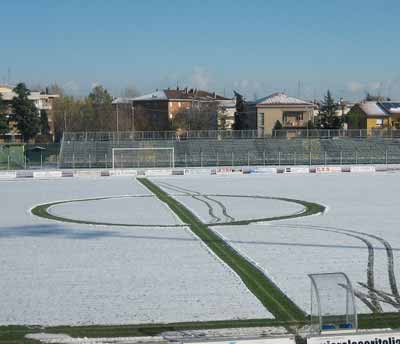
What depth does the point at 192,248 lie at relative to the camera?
16562 millimetres

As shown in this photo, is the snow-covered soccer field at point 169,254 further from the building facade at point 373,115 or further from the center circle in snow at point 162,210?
the building facade at point 373,115

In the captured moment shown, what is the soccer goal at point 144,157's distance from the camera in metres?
54.5

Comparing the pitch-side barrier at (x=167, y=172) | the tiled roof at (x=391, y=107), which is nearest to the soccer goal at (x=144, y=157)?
the pitch-side barrier at (x=167, y=172)

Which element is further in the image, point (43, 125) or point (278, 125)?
point (43, 125)

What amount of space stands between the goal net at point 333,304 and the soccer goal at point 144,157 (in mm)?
45098

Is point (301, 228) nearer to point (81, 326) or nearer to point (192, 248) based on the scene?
point (192, 248)

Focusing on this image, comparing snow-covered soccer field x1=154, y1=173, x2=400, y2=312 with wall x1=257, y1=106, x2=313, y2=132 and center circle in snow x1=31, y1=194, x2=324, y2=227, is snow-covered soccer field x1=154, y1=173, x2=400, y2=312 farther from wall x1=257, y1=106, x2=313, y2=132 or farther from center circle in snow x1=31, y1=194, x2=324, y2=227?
wall x1=257, y1=106, x2=313, y2=132

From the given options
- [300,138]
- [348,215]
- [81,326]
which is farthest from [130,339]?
[300,138]

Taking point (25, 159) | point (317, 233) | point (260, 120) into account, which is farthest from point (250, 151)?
point (317, 233)

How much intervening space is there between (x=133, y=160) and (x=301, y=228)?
35.9 m

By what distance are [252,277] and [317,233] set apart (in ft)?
20.1

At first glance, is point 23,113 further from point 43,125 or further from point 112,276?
point 112,276

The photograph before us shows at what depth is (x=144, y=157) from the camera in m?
55.3

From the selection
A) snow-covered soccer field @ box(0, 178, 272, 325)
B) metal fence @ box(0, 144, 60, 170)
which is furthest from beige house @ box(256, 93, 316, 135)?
snow-covered soccer field @ box(0, 178, 272, 325)
